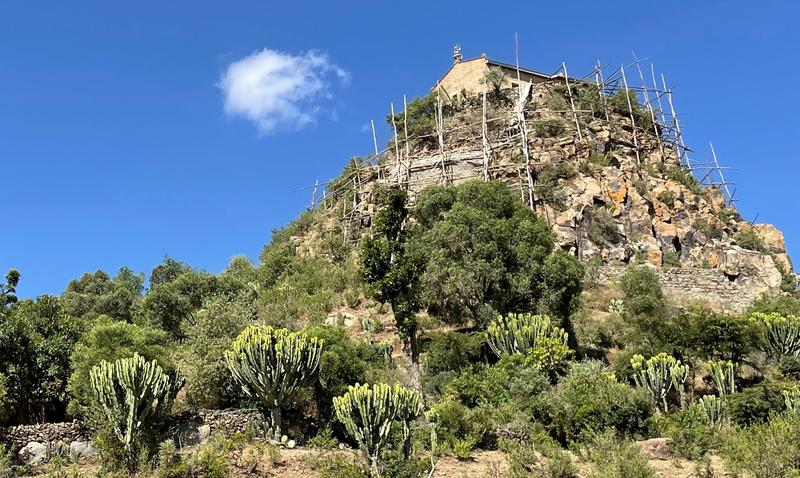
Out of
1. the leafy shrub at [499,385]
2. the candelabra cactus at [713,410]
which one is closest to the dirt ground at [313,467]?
the candelabra cactus at [713,410]

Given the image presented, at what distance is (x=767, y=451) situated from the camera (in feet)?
31.8

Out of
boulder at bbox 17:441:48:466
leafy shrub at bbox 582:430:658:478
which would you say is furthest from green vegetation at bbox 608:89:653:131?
boulder at bbox 17:441:48:466

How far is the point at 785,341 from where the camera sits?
17188 millimetres

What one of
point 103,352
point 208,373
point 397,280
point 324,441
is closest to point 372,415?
point 324,441

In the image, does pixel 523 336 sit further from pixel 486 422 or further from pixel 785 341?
pixel 785 341

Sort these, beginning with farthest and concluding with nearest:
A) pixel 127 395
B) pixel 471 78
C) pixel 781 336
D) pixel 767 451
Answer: pixel 471 78 < pixel 781 336 < pixel 127 395 < pixel 767 451

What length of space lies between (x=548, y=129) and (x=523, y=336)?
60.1 feet

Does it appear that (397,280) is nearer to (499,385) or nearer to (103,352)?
(499,385)

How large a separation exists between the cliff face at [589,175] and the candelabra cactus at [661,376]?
33.6ft

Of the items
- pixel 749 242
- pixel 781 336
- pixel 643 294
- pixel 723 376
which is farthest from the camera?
pixel 749 242

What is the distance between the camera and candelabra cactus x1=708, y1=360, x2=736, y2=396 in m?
15.5

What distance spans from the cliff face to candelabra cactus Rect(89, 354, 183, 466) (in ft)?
58.2

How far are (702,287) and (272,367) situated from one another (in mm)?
18192

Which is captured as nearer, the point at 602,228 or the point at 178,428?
the point at 178,428
